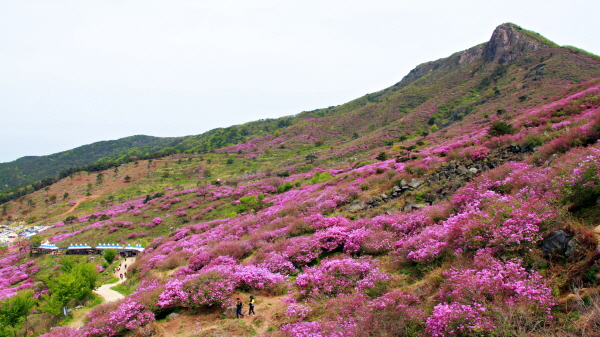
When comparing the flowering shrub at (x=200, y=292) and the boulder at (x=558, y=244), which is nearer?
the boulder at (x=558, y=244)

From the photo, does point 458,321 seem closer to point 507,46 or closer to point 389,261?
point 389,261

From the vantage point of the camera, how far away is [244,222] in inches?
912

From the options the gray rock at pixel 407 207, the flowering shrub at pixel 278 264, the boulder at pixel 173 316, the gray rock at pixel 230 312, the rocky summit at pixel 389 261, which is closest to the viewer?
the rocky summit at pixel 389 261

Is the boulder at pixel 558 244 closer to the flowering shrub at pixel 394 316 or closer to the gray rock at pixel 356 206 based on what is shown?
the flowering shrub at pixel 394 316

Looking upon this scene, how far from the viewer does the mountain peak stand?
6606 cm

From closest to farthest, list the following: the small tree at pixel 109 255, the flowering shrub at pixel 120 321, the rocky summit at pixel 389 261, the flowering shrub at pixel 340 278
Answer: the rocky summit at pixel 389 261 → the flowering shrub at pixel 340 278 → the flowering shrub at pixel 120 321 → the small tree at pixel 109 255

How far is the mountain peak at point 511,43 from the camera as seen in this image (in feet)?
217

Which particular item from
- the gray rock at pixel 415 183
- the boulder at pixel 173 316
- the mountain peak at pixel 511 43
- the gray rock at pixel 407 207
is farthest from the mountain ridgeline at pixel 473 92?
the boulder at pixel 173 316

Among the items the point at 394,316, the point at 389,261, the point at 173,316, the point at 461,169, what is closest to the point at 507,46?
the point at 461,169

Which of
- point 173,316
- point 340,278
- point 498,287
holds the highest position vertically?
point 498,287

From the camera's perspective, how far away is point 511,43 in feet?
231

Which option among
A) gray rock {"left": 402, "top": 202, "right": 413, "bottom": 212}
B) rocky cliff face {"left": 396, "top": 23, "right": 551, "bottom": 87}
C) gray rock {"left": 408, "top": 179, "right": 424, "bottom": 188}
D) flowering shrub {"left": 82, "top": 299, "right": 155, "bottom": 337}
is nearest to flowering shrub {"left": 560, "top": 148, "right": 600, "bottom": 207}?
gray rock {"left": 402, "top": 202, "right": 413, "bottom": 212}

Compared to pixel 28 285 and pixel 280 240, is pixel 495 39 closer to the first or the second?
pixel 280 240

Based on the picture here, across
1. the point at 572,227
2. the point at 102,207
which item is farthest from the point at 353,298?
the point at 102,207
